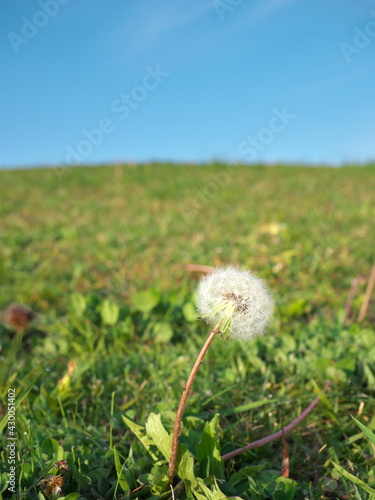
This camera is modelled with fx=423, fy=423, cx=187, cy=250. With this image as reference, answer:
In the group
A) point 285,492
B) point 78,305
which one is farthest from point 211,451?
point 78,305

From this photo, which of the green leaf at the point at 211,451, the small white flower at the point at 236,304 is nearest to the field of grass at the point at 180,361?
the green leaf at the point at 211,451

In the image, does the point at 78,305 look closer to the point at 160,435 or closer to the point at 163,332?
the point at 163,332

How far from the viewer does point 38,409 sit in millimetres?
1934

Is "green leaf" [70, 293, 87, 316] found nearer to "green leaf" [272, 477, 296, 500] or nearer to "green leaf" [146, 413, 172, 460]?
"green leaf" [146, 413, 172, 460]

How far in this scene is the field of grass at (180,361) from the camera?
1450 millimetres

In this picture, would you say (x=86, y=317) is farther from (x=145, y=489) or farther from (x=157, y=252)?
(x=157, y=252)

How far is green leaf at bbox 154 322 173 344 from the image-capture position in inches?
103

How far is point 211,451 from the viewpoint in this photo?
1389 mm

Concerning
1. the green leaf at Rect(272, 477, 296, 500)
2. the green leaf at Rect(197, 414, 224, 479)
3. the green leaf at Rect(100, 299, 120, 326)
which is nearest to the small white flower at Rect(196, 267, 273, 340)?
the green leaf at Rect(197, 414, 224, 479)

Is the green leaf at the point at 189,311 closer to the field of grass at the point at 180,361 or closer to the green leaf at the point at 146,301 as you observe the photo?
the field of grass at the point at 180,361

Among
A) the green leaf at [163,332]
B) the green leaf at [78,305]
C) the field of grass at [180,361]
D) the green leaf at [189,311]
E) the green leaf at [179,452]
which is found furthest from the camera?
the green leaf at [78,305]

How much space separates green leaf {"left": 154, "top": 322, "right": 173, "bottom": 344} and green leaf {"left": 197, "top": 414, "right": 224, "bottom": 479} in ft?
3.98

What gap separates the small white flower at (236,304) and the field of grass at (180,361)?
45 cm

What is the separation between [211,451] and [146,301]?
150 centimetres
